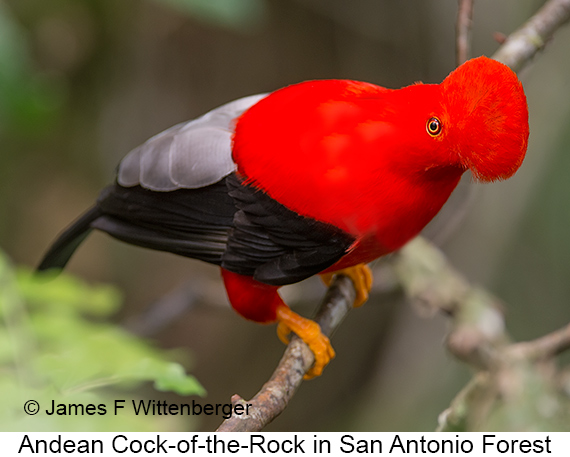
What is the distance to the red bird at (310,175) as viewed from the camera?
3.98 feet

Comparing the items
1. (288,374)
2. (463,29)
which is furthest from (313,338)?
(463,29)

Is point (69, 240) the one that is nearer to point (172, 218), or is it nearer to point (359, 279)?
point (172, 218)

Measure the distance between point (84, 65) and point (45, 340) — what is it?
2208 mm

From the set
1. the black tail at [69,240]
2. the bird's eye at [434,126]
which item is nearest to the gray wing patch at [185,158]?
the black tail at [69,240]

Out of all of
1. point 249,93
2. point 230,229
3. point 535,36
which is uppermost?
point 249,93

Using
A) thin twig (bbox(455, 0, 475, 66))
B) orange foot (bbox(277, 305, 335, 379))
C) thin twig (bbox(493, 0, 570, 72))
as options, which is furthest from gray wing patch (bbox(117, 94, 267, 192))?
thin twig (bbox(493, 0, 570, 72))

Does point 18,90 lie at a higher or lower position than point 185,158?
higher

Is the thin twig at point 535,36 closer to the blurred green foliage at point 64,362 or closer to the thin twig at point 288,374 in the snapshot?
the thin twig at point 288,374

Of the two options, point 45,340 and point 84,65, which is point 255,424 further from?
point 84,65

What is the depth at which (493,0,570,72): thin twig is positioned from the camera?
1.87 m

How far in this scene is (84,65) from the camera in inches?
144

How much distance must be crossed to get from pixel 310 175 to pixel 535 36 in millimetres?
960

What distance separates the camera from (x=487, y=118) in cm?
117

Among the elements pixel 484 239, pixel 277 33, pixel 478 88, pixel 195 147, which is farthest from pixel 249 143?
pixel 277 33
